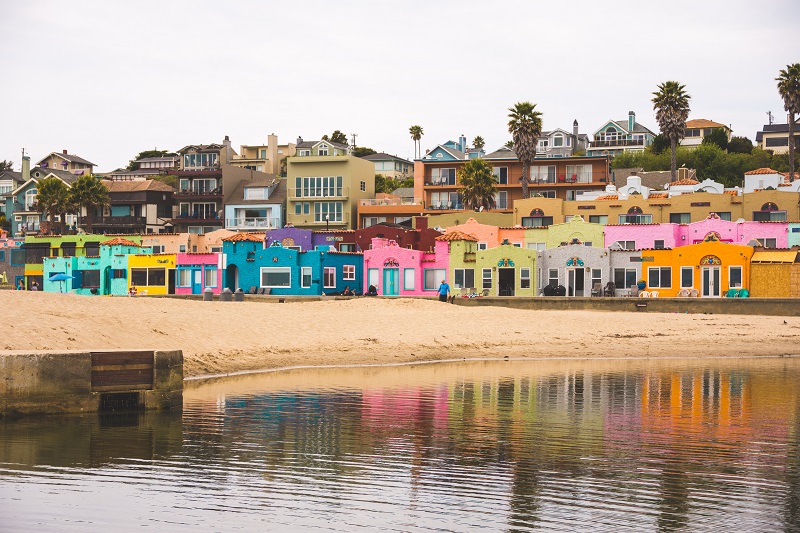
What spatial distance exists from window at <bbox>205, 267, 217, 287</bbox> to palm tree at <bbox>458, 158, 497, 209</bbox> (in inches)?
1239

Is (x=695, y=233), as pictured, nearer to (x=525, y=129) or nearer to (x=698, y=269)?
(x=698, y=269)

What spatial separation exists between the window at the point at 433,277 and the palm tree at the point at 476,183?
101 ft

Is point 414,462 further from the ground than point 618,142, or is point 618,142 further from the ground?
point 618,142

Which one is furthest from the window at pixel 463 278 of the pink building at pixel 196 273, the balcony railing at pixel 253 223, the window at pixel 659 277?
the balcony railing at pixel 253 223

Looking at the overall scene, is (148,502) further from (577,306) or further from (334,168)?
(334,168)

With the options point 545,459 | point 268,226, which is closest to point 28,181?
point 268,226

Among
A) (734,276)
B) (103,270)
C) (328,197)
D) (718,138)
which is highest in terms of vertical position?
(718,138)

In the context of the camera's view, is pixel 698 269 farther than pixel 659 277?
No

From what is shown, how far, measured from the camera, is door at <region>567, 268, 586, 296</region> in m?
68.0

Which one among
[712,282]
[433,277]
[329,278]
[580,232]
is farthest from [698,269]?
[329,278]

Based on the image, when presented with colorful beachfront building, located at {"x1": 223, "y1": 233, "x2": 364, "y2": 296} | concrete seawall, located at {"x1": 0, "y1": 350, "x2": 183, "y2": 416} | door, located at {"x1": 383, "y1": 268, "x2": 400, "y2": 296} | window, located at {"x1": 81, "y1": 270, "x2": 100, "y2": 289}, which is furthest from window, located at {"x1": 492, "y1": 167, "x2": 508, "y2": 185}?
concrete seawall, located at {"x1": 0, "y1": 350, "x2": 183, "y2": 416}

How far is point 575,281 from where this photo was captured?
68.1 meters

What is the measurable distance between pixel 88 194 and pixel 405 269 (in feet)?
171

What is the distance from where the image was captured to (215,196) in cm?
11412
